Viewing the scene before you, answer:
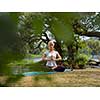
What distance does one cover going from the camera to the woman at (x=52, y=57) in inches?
92.1

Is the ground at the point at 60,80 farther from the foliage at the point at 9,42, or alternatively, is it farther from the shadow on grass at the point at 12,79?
the foliage at the point at 9,42

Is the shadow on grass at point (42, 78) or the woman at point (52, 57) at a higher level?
the woman at point (52, 57)

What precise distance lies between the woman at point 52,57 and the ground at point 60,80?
90 millimetres

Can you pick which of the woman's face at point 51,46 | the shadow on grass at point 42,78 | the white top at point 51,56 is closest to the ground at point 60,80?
the shadow on grass at point 42,78

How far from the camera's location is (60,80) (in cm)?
233

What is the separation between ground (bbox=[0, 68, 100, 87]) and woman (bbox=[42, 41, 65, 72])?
0.29 feet

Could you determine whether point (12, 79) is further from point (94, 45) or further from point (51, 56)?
point (94, 45)

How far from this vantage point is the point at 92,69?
7.66 feet

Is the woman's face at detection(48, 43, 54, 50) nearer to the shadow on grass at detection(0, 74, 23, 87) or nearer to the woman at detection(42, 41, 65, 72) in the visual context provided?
the woman at detection(42, 41, 65, 72)

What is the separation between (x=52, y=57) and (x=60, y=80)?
0.24 metres
